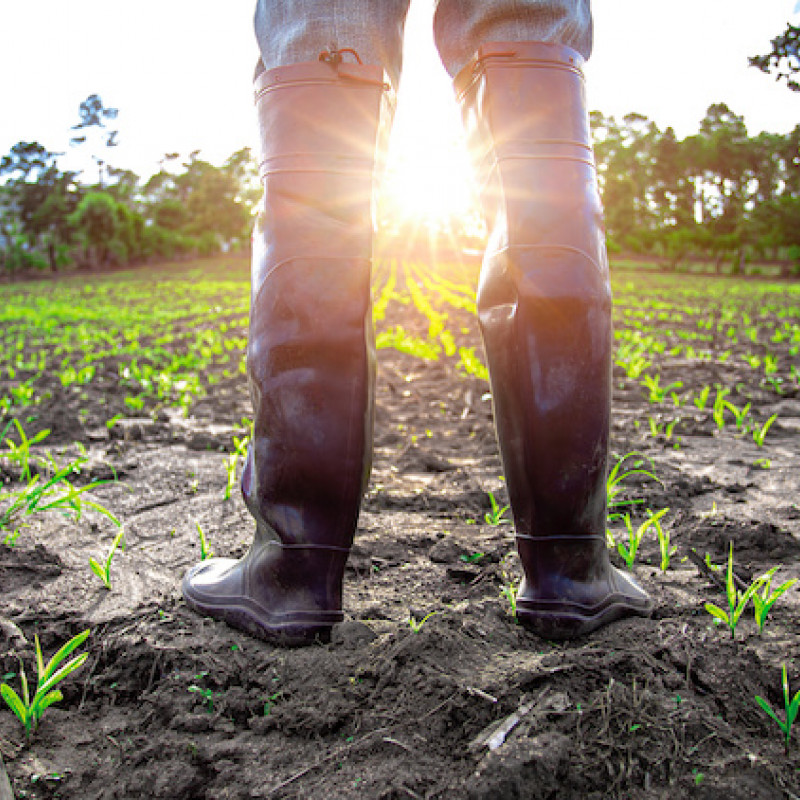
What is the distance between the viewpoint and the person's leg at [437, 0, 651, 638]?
4.47 feet

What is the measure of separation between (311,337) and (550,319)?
0.47 m

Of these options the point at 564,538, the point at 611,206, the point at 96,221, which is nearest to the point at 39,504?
the point at 564,538

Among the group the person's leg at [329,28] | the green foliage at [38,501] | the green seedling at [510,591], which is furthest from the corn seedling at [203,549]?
the person's leg at [329,28]

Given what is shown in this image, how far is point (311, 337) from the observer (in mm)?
1366

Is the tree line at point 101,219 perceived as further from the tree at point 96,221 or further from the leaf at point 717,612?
the leaf at point 717,612

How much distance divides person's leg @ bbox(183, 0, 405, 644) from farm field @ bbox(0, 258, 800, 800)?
0.53 feet

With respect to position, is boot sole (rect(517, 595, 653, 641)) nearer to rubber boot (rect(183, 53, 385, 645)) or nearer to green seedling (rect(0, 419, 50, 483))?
rubber boot (rect(183, 53, 385, 645))

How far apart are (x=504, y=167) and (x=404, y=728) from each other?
41.3 inches

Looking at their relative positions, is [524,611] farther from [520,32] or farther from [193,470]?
[193,470]

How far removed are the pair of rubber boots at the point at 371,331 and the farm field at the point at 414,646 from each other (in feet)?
0.49

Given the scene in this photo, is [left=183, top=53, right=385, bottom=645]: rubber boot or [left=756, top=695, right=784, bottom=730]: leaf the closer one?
[left=756, top=695, right=784, bottom=730]: leaf

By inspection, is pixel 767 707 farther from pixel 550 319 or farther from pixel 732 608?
pixel 550 319

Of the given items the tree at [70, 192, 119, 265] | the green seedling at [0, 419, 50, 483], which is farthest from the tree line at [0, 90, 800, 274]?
the green seedling at [0, 419, 50, 483]

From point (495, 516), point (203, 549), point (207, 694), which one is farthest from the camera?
point (495, 516)
